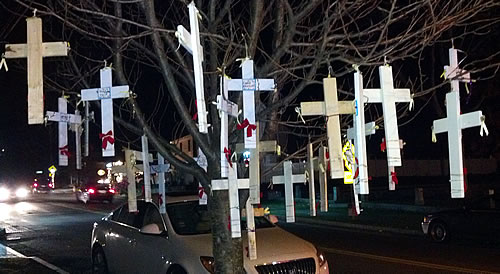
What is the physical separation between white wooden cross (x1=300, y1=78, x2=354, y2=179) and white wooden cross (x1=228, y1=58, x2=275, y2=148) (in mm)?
409

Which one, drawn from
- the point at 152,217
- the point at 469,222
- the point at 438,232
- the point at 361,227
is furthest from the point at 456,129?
the point at 361,227

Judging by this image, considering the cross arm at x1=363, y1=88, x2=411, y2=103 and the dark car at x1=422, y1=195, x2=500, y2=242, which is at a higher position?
the cross arm at x1=363, y1=88, x2=411, y2=103

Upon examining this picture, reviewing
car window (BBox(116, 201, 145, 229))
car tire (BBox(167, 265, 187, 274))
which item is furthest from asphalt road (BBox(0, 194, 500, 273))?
car tire (BBox(167, 265, 187, 274))

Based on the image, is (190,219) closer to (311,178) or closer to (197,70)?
(311,178)

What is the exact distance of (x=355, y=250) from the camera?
1339cm

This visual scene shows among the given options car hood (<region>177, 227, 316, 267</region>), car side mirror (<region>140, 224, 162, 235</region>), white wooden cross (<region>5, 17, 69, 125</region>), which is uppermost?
white wooden cross (<region>5, 17, 69, 125</region>)

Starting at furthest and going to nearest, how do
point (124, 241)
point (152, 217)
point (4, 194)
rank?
1. point (4, 194)
2. point (124, 241)
3. point (152, 217)

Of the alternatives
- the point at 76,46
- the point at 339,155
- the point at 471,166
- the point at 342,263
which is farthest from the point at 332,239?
the point at 471,166

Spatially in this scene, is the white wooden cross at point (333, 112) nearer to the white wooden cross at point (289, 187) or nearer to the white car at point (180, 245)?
the white wooden cross at point (289, 187)

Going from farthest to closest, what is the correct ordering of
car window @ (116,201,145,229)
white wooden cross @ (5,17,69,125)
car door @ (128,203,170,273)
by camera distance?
car window @ (116,201,145,229) → car door @ (128,203,170,273) → white wooden cross @ (5,17,69,125)

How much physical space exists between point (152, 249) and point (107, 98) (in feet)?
11.7

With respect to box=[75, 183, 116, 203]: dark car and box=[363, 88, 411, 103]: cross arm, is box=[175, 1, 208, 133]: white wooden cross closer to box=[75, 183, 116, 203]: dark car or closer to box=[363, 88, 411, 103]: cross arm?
box=[363, 88, 411, 103]: cross arm

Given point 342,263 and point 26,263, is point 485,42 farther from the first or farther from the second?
point 26,263

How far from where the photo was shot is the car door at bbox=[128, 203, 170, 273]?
741 cm
